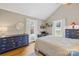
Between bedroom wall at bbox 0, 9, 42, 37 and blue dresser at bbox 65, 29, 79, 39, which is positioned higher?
bedroom wall at bbox 0, 9, 42, 37

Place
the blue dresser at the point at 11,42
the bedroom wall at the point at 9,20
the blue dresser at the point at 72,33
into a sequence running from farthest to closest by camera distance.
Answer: the blue dresser at the point at 11,42, the blue dresser at the point at 72,33, the bedroom wall at the point at 9,20

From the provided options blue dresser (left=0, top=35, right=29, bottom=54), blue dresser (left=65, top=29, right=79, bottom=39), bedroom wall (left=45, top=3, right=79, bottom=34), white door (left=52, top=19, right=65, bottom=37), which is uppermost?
bedroom wall (left=45, top=3, right=79, bottom=34)

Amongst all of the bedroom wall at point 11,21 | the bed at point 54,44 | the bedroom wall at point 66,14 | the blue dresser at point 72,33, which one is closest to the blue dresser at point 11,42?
the bedroom wall at point 11,21

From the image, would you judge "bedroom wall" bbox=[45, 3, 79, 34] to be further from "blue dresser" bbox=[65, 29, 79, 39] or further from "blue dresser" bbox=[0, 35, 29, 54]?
"blue dresser" bbox=[0, 35, 29, 54]

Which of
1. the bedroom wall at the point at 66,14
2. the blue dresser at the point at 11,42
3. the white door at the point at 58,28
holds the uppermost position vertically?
the bedroom wall at the point at 66,14

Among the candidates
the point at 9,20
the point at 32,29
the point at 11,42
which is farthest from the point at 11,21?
the point at 11,42

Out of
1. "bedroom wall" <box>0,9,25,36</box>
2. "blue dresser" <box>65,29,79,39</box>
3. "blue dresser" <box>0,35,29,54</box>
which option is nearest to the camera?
"bedroom wall" <box>0,9,25,36</box>

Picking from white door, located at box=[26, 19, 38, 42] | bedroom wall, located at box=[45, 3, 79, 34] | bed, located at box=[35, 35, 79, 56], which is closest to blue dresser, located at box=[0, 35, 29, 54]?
white door, located at box=[26, 19, 38, 42]

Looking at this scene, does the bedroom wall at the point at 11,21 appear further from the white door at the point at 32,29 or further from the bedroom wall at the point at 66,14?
the bedroom wall at the point at 66,14

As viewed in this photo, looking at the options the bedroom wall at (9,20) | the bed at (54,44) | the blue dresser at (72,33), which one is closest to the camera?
the bed at (54,44)

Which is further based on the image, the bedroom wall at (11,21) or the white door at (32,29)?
the white door at (32,29)

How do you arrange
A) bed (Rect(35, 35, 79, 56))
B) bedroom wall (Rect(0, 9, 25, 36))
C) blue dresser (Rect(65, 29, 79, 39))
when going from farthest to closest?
blue dresser (Rect(65, 29, 79, 39)), bedroom wall (Rect(0, 9, 25, 36)), bed (Rect(35, 35, 79, 56))

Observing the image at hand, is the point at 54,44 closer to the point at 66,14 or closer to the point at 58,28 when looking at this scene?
the point at 58,28

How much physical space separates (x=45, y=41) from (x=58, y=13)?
86 cm
